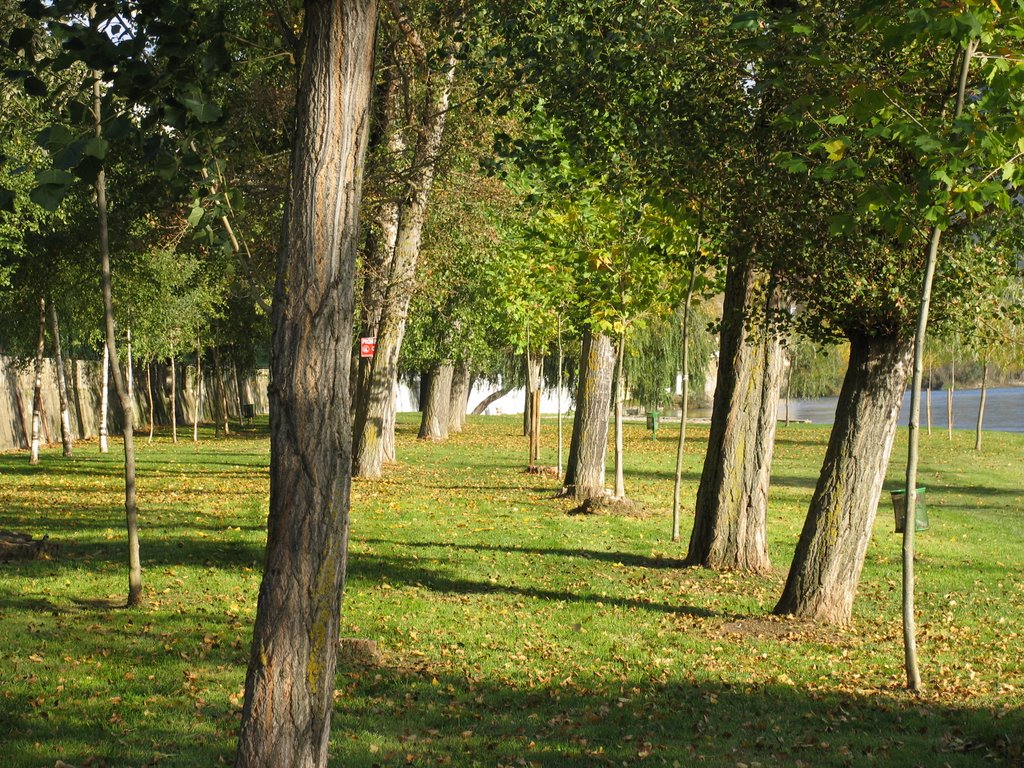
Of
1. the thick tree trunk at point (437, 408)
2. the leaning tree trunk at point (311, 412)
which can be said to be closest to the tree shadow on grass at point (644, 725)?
the leaning tree trunk at point (311, 412)

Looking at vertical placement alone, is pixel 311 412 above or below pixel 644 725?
above

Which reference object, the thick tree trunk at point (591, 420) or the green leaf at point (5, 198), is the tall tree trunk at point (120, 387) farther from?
the thick tree trunk at point (591, 420)

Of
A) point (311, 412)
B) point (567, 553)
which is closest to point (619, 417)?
point (567, 553)

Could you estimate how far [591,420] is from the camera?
19141 millimetres

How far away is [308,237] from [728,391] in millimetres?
8099

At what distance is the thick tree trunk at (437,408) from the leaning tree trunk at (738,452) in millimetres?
23518

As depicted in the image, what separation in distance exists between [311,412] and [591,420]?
14.8 meters

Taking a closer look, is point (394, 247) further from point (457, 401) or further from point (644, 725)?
point (457, 401)

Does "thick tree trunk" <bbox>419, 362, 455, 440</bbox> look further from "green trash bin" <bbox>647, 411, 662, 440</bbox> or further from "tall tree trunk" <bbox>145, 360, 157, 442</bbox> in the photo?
"tall tree trunk" <bbox>145, 360, 157, 442</bbox>

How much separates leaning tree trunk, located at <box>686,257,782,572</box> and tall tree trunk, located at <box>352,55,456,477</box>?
604 centimetres

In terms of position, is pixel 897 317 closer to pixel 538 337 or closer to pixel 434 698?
pixel 434 698

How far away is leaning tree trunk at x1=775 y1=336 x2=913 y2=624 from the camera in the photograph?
9258mm

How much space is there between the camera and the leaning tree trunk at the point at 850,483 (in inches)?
364

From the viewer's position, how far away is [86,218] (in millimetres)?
19734
